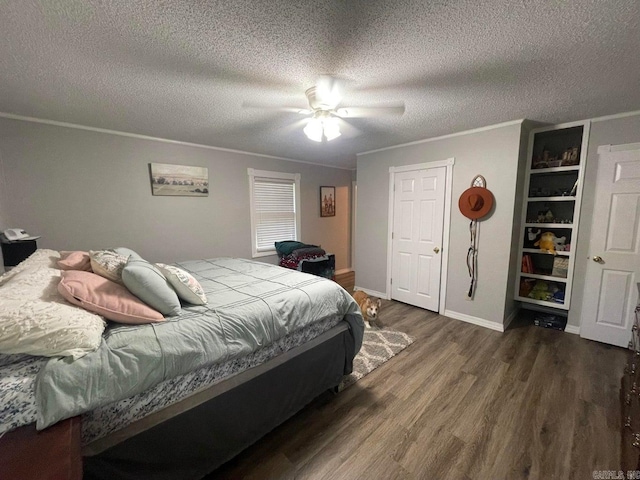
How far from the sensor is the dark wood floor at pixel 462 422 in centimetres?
143

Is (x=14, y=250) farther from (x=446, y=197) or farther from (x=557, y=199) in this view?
(x=557, y=199)

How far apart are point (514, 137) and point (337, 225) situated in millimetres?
3392

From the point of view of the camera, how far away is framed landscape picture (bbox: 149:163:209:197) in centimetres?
324

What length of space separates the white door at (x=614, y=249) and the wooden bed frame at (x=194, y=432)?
290 cm

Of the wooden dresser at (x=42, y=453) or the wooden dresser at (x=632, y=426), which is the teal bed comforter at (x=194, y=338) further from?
the wooden dresser at (x=632, y=426)

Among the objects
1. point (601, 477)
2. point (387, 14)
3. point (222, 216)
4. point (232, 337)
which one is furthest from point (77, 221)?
point (601, 477)

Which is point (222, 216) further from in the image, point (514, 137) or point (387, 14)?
point (514, 137)

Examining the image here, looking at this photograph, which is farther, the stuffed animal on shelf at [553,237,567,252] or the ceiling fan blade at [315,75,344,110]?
the stuffed animal on shelf at [553,237,567,252]

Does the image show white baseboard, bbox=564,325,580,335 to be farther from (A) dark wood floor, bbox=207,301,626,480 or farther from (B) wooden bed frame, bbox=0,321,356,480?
(B) wooden bed frame, bbox=0,321,356,480

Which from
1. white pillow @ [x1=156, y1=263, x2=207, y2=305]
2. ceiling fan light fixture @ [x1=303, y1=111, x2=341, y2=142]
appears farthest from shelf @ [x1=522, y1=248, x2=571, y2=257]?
white pillow @ [x1=156, y1=263, x2=207, y2=305]

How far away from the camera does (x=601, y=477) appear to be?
1.36m

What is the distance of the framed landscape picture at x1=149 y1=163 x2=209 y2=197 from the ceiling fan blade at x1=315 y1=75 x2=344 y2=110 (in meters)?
2.39

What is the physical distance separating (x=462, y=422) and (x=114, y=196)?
13.3 ft

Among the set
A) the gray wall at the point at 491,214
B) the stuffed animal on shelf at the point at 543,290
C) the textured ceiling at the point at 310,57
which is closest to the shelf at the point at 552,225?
the gray wall at the point at 491,214
